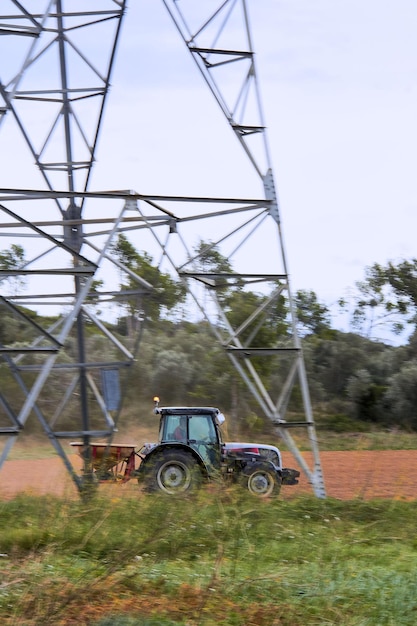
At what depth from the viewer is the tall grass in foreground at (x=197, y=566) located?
6.05 meters

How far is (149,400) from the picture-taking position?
28.7 metres

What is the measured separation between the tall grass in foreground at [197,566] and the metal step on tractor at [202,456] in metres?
3.32

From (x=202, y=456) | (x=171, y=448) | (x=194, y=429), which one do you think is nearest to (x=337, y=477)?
(x=202, y=456)

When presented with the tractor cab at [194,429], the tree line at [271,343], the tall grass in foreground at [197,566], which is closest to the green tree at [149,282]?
the tree line at [271,343]

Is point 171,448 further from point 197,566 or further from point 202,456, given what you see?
point 197,566

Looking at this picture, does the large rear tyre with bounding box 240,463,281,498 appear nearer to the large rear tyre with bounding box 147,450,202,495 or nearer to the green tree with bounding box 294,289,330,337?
the large rear tyre with bounding box 147,450,202,495

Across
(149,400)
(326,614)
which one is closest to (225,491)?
(326,614)

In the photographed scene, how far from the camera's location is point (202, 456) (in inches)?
560

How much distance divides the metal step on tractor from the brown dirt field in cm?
43

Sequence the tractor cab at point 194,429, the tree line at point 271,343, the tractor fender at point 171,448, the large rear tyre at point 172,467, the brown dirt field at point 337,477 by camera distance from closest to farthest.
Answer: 1. the brown dirt field at point 337,477
2. the large rear tyre at point 172,467
3. the tractor fender at point 171,448
4. the tractor cab at point 194,429
5. the tree line at point 271,343

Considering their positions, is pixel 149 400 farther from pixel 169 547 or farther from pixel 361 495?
pixel 169 547

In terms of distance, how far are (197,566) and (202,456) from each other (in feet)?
22.0

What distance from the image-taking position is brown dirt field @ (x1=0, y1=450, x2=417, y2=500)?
11.9 metres

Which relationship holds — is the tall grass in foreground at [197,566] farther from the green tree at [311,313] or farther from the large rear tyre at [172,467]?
the green tree at [311,313]
